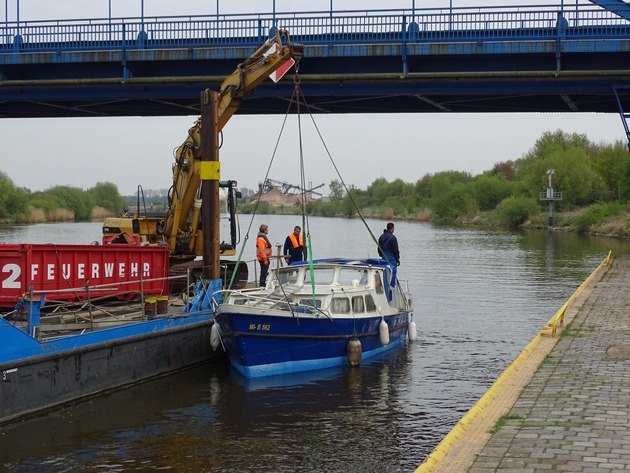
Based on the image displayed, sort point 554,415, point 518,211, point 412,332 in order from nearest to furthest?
point 554,415 < point 412,332 < point 518,211

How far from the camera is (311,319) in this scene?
698 inches

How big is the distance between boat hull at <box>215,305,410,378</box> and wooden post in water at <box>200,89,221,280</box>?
9.10 feet

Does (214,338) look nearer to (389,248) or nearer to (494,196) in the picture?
(389,248)

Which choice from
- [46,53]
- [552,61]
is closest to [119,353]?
[46,53]

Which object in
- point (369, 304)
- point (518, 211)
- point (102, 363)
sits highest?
point (518, 211)

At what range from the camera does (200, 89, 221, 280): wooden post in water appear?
2006cm

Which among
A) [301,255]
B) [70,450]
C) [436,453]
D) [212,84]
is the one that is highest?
[212,84]

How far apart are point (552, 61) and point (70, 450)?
2114 cm

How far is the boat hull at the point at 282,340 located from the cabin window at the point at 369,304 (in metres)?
0.55

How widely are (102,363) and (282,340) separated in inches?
137

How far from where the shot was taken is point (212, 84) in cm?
2916

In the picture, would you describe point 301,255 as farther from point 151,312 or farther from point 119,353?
point 119,353

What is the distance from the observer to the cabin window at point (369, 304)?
19.4 metres

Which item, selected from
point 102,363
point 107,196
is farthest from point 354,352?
point 107,196
